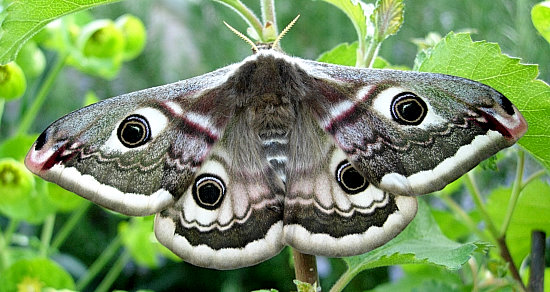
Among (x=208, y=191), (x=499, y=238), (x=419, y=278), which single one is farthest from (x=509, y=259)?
(x=208, y=191)

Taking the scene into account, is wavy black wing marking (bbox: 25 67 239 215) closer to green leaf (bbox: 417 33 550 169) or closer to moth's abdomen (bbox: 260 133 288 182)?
moth's abdomen (bbox: 260 133 288 182)

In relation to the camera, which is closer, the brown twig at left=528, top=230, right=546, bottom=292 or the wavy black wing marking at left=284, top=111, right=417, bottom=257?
the wavy black wing marking at left=284, top=111, right=417, bottom=257

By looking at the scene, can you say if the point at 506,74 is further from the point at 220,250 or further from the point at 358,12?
the point at 220,250

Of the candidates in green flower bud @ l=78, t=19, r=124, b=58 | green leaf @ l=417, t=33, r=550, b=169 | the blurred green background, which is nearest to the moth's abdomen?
green leaf @ l=417, t=33, r=550, b=169

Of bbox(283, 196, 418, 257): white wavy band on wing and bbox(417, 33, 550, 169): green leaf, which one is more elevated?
bbox(417, 33, 550, 169): green leaf

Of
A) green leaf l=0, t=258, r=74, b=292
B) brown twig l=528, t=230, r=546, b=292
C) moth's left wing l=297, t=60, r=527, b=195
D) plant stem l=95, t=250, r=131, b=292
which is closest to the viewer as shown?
moth's left wing l=297, t=60, r=527, b=195

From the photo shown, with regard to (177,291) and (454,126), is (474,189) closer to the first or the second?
(454,126)
